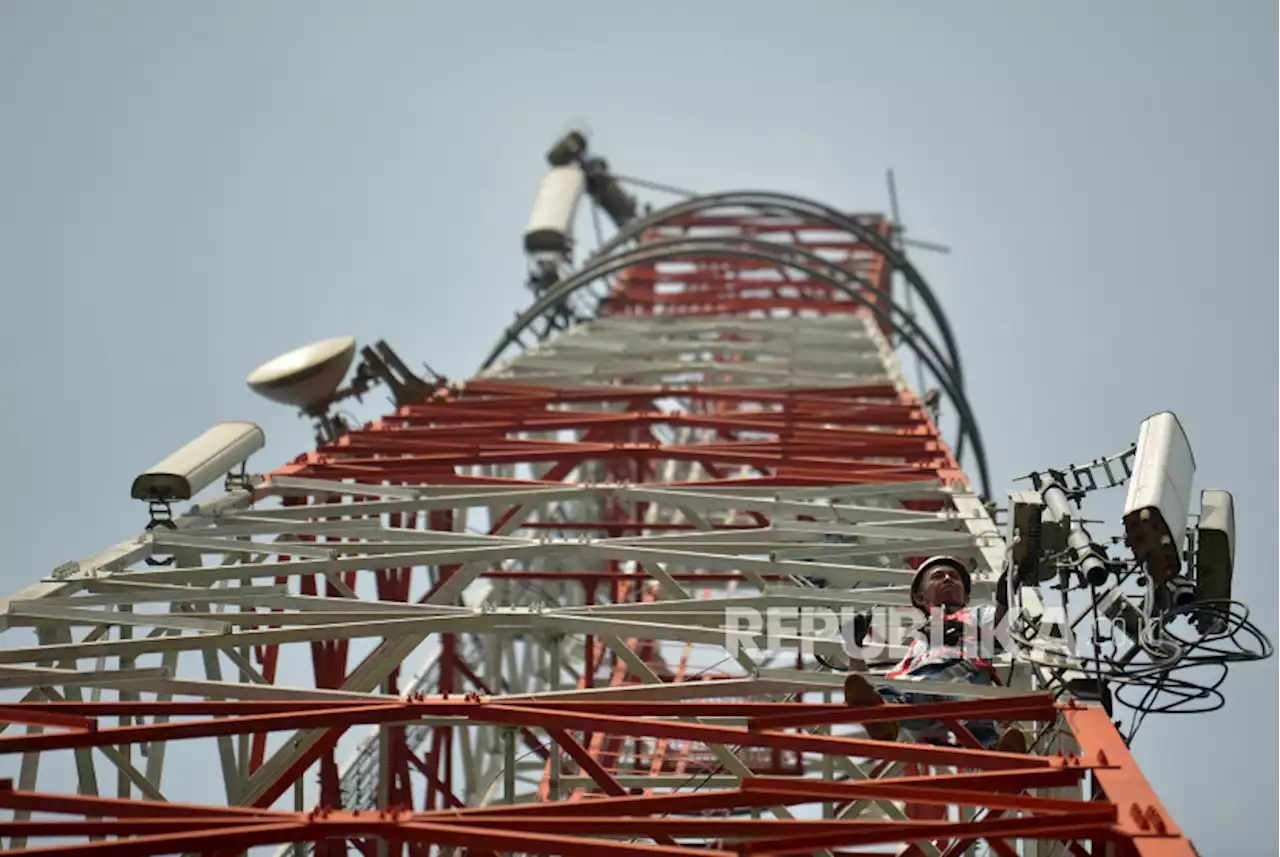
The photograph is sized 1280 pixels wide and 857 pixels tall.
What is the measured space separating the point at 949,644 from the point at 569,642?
17517mm

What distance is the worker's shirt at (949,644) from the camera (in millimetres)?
12766

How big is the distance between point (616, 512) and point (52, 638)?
1704 cm

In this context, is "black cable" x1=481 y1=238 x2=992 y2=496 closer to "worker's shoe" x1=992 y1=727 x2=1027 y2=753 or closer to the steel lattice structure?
the steel lattice structure

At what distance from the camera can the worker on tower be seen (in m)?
12.7

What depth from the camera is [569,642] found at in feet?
98.2

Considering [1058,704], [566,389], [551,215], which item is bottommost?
[1058,704]

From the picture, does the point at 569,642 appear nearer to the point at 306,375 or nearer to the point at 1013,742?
the point at 306,375

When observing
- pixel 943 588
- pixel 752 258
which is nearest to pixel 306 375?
pixel 752 258

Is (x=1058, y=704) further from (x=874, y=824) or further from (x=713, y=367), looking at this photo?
(x=713, y=367)

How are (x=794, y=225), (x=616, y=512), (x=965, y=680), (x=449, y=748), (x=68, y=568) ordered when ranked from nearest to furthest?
(x=965, y=680) < (x=68, y=568) < (x=449, y=748) < (x=616, y=512) < (x=794, y=225)

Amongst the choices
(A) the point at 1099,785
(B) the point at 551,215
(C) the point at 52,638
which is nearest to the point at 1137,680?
(A) the point at 1099,785

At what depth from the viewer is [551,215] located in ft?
119

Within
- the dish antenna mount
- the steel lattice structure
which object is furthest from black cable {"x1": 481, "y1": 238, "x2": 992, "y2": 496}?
the dish antenna mount

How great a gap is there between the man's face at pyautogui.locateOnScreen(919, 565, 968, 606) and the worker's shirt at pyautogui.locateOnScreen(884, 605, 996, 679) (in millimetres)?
129
